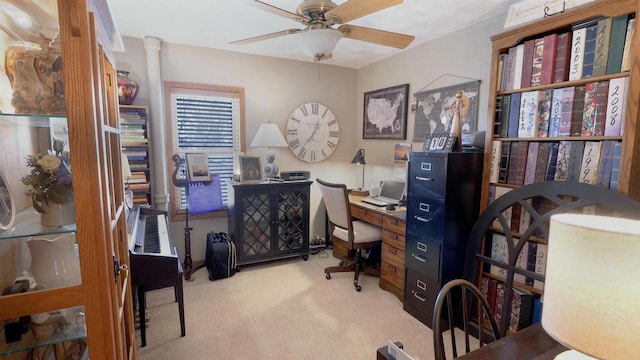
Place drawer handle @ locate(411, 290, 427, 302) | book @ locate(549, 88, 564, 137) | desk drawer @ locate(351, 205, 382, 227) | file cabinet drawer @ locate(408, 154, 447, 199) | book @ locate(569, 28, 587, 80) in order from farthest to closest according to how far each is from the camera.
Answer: desk drawer @ locate(351, 205, 382, 227) → drawer handle @ locate(411, 290, 427, 302) → file cabinet drawer @ locate(408, 154, 447, 199) → book @ locate(549, 88, 564, 137) → book @ locate(569, 28, 587, 80)

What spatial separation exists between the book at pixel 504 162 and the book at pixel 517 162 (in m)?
0.02

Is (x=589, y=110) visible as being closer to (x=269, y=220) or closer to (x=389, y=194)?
(x=389, y=194)

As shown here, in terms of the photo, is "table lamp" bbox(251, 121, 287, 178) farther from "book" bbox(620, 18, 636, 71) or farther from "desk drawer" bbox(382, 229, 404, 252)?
"book" bbox(620, 18, 636, 71)

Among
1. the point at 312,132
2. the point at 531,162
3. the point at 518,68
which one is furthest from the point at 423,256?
the point at 312,132

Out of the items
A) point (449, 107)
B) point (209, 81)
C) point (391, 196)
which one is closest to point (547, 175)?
point (449, 107)

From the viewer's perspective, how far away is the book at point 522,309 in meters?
1.96

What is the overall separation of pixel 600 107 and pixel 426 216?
122 centimetres

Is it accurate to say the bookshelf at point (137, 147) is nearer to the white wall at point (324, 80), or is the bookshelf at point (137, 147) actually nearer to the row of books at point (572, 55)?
the white wall at point (324, 80)

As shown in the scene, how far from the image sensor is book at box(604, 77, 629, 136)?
4.95 ft

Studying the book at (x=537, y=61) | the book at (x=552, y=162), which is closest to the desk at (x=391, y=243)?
the book at (x=552, y=162)

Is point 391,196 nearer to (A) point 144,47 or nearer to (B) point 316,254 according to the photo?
(B) point 316,254

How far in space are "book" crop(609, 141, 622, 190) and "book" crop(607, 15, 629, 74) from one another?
1.25ft

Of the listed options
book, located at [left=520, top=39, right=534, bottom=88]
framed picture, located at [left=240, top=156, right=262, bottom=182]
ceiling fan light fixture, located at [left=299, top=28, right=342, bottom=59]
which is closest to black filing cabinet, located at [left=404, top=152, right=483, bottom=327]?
book, located at [left=520, top=39, right=534, bottom=88]

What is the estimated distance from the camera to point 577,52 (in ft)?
5.58
